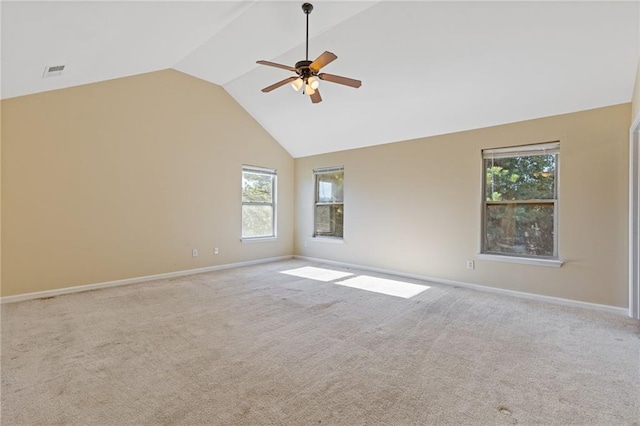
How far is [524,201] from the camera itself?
13.5 ft

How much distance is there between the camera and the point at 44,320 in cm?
311

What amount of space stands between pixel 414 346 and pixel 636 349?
187cm

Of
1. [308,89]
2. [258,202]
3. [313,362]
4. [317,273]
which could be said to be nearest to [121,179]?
[258,202]

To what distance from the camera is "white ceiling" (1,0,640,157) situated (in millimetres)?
2635

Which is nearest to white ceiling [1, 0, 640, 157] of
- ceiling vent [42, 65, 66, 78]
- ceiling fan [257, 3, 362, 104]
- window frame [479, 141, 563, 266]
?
ceiling vent [42, 65, 66, 78]

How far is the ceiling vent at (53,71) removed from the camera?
10.3 feet

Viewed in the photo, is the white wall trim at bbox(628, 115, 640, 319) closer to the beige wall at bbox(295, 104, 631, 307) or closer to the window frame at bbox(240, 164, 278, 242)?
the beige wall at bbox(295, 104, 631, 307)

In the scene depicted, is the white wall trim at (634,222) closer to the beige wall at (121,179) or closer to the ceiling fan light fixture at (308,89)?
the ceiling fan light fixture at (308,89)

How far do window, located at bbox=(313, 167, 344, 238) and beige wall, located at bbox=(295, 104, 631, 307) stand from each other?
17cm

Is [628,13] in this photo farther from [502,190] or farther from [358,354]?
[358,354]

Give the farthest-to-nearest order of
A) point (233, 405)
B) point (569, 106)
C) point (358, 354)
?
point (569, 106) → point (358, 354) → point (233, 405)

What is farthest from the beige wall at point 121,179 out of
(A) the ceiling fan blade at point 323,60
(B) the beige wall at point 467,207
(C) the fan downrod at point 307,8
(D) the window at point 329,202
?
(A) the ceiling fan blade at point 323,60

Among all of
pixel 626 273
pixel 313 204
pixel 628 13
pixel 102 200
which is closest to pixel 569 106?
pixel 628 13

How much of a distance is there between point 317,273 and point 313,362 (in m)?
3.12
